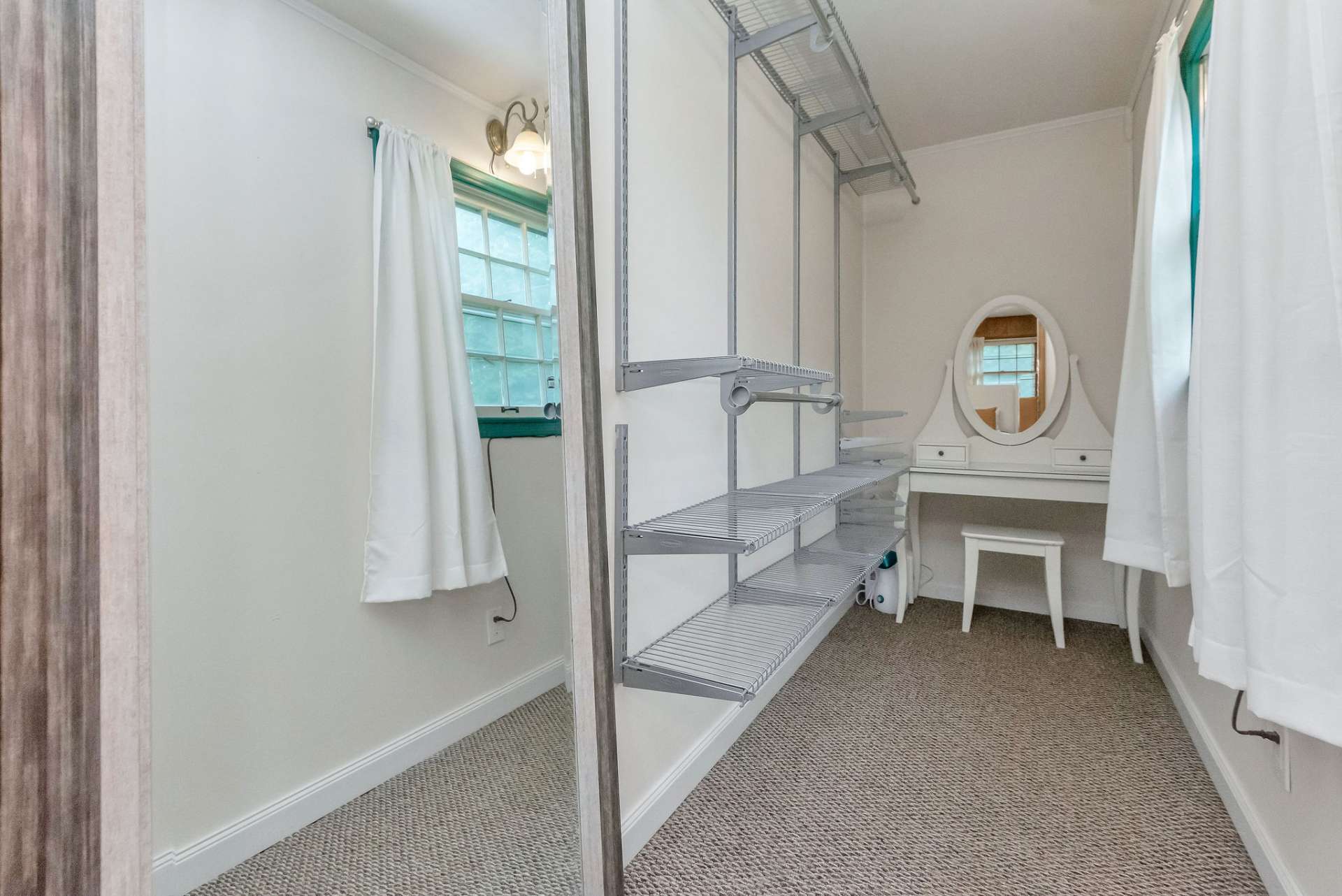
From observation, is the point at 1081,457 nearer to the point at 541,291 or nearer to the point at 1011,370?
the point at 1011,370

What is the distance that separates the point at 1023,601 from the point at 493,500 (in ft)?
10.0

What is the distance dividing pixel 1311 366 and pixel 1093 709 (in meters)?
1.67

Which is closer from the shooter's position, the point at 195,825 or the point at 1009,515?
the point at 195,825

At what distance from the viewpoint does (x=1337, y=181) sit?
0.85m

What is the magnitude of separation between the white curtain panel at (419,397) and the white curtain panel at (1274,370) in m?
1.23

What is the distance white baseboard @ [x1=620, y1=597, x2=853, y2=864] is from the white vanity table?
126cm

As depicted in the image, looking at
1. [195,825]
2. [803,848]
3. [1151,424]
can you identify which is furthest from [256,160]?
[1151,424]

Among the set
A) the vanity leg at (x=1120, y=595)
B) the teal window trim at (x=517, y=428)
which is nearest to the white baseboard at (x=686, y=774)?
the teal window trim at (x=517, y=428)

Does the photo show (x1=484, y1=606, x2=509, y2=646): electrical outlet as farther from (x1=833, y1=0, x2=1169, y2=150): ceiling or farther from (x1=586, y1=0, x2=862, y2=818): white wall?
(x1=833, y1=0, x2=1169, y2=150): ceiling

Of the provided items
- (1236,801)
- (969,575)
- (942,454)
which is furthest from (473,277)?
(942,454)

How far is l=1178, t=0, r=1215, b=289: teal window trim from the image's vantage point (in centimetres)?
168

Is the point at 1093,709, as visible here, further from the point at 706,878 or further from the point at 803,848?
the point at 706,878

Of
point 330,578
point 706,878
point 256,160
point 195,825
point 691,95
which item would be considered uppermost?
point 691,95

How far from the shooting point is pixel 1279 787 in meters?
1.29
